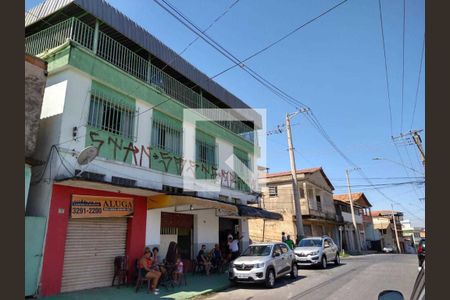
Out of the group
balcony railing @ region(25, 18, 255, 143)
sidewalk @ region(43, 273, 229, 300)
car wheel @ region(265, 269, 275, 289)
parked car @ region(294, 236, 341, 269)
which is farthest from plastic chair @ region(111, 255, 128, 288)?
parked car @ region(294, 236, 341, 269)

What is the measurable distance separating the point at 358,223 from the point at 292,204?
24254 mm

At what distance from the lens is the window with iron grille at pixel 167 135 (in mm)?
13914

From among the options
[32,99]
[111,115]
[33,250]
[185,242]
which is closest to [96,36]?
[111,115]

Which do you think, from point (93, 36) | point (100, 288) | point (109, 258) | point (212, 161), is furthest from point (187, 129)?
point (100, 288)

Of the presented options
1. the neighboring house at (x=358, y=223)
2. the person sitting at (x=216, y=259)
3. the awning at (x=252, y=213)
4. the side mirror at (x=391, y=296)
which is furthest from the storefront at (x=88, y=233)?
the neighboring house at (x=358, y=223)

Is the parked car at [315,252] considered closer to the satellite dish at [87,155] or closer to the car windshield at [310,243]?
the car windshield at [310,243]

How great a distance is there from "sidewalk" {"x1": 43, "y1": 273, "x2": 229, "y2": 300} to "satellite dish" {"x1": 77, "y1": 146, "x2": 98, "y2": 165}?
13.0 ft

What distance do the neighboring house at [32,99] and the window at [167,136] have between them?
486cm

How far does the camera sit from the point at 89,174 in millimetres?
10484

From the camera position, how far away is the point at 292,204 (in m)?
32.7

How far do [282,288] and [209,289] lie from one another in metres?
2.65

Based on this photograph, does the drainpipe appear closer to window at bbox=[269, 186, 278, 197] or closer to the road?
the road

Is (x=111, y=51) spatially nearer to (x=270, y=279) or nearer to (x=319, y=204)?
(x=270, y=279)

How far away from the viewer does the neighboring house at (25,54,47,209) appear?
30.3 ft
